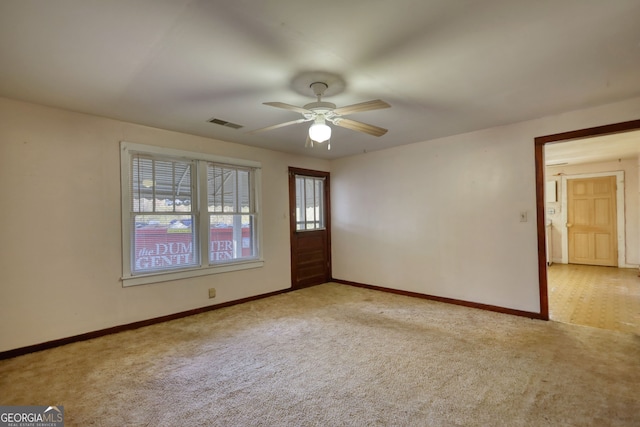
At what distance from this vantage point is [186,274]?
3.90 m

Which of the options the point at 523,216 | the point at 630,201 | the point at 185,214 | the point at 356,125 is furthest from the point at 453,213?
the point at 630,201

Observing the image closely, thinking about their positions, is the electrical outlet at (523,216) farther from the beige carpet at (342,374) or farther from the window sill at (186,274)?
the window sill at (186,274)

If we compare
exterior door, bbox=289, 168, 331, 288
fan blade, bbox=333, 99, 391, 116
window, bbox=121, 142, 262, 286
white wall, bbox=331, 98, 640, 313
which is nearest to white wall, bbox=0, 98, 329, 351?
window, bbox=121, 142, 262, 286

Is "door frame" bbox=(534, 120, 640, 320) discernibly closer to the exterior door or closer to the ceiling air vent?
the exterior door

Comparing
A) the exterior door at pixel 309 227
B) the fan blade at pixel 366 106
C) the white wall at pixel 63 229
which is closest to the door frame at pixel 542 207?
the fan blade at pixel 366 106

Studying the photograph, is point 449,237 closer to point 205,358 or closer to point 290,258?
point 290,258

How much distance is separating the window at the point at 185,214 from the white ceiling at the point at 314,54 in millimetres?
741

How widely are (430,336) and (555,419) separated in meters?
1.32

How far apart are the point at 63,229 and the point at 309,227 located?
11.5 feet

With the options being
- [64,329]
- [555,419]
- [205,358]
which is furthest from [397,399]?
[64,329]

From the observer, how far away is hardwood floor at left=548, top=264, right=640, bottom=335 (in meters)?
3.44

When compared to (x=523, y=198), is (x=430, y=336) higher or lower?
lower

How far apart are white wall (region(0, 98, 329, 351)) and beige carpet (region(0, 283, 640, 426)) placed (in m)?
0.28

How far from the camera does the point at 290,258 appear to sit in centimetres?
517
